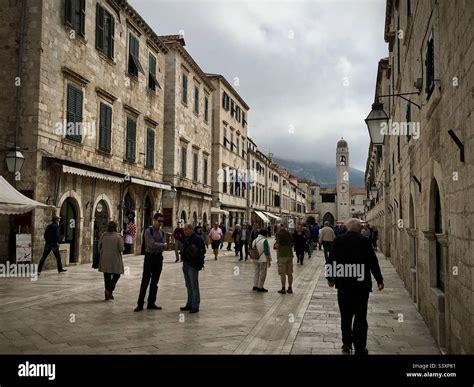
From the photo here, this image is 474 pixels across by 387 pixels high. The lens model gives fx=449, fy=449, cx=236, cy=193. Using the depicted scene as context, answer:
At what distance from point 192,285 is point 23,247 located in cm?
750

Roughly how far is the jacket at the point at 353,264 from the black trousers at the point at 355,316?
81mm

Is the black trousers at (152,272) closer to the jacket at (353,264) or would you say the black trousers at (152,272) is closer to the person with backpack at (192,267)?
the person with backpack at (192,267)

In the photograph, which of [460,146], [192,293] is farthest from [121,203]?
[460,146]

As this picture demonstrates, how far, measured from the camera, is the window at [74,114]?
1595cm

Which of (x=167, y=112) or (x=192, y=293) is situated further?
(x=167, y=112)

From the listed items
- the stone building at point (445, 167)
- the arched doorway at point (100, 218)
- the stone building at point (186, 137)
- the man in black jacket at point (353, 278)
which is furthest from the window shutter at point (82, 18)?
the man in black jacket at point (353, 278)

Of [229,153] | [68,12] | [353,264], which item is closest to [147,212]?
[68,12]

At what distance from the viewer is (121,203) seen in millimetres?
19859

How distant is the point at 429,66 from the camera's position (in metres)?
7.00

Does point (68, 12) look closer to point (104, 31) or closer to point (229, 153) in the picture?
point (104, 31)

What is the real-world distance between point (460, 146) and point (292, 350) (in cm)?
335

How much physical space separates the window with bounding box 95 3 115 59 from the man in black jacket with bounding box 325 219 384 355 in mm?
15268
